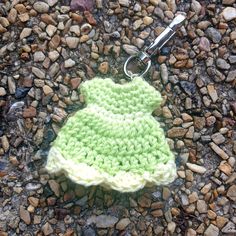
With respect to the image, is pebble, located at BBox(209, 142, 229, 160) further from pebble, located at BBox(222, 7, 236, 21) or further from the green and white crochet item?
pebble, located at BBox(222, 7, 236, 21)

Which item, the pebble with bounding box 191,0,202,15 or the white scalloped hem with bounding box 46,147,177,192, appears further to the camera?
the pebble with bounding box 191,0,202,15

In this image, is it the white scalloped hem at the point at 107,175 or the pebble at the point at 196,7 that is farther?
the pebble at the point at 196,7

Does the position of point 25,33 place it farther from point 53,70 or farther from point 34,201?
point 34,201

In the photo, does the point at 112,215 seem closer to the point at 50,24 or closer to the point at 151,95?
the point at 151,95

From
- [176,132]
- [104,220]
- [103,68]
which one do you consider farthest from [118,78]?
[104,220]

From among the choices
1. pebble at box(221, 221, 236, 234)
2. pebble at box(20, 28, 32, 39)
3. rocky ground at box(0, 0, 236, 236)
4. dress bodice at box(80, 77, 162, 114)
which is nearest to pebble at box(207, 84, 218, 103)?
rocky ground at box(0, 0, 236, 236)

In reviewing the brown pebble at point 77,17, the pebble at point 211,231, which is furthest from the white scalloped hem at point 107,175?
the brown pebble at point 77,17

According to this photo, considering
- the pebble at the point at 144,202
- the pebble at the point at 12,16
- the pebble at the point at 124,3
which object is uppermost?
the pebble at the point at 124,3

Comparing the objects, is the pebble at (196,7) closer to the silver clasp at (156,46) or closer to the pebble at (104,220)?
the silver clasp at (156,46)
